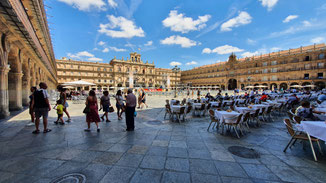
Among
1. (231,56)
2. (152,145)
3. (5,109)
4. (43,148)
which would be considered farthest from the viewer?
(231,56)

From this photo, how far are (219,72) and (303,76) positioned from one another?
77.7 ft

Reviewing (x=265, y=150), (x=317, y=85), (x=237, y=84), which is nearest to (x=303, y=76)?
(x=317, y=85)

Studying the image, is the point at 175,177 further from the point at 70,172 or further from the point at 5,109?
the point at 5,109

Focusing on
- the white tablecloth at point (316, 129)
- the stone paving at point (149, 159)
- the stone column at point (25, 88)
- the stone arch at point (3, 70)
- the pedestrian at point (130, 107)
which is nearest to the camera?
the stone paving at point (149, 159)

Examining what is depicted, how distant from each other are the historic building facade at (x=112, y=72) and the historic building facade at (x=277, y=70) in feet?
60.6

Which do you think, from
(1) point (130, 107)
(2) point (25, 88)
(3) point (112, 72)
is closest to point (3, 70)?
(2) point (25, 88)

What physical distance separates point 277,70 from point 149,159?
161ft

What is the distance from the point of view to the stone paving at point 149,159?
7.52 ft

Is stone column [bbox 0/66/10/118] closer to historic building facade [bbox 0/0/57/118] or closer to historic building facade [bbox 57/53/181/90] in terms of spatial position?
historic building facade [bbox 0/0/57/118]

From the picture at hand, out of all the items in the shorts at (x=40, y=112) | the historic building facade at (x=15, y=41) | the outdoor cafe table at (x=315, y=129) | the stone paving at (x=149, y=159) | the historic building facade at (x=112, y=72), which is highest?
the historic building facade at (x=112, y=72)

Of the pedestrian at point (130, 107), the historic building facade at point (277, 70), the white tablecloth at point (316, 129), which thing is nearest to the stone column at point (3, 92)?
the pedestrian at point (130, 107)

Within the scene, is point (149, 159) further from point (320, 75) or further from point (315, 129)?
point (320, 75)

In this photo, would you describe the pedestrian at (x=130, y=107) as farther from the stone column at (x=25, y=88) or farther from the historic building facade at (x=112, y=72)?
the historic building facade at (x=112, y=72)

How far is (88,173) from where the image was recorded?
2332 millimetres
